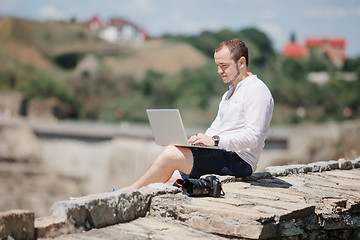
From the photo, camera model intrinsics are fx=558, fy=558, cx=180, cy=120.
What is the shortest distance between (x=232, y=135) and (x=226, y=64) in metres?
0.62

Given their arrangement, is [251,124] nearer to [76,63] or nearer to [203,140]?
[203,140]

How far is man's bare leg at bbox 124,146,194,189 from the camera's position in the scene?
4387 mm

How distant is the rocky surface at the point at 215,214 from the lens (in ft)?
10.9

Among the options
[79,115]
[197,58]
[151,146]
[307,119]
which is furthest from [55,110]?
[197,58]

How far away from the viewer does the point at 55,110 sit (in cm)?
4212

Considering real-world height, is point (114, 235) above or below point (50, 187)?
above

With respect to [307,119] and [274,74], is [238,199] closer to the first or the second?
[307,119]

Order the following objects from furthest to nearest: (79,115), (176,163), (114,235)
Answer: (79,115), (176,163), (114,235)

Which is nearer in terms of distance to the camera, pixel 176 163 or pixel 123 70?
pixel 176 163

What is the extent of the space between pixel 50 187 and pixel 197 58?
Answer: 40554 millimetres

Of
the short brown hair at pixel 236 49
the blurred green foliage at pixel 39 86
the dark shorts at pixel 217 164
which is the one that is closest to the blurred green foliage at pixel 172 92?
the blurred green foliage at pixel 39 86

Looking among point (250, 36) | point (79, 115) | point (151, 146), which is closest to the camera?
point (151, 146)

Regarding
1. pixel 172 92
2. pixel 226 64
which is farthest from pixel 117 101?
pixel 226 64

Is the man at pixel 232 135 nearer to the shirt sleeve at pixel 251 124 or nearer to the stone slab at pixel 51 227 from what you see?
the shirt sleeve at pixel 251 124
